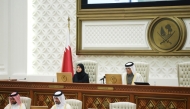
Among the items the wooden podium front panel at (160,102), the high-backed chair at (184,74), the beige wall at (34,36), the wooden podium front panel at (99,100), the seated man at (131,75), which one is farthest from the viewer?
the beige wall at (34,36)

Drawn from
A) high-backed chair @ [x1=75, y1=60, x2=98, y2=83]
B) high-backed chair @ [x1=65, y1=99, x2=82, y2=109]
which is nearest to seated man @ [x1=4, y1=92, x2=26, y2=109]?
high-backed chair @ [x1=65, y1=99, x2=82, y2=109]

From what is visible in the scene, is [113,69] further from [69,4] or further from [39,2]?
[39,2]

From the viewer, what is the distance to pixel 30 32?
1037cm

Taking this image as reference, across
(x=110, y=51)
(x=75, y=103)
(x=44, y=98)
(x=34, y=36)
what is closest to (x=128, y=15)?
(x=110, y=51)

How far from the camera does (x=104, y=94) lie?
711 cm

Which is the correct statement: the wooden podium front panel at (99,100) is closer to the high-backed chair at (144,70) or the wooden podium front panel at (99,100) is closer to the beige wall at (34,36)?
the high-backed chair at (144,70)

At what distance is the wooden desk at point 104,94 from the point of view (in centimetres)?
667

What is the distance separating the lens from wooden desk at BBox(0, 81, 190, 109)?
6.67 metres

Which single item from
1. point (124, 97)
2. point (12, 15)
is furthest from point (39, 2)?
point (124, 97)

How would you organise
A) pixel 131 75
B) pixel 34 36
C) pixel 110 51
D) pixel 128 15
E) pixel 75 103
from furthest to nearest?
pixel 34 36 → pixel 110 51 → pixel 128 15 → pixel 131 75 → pixel 75 103

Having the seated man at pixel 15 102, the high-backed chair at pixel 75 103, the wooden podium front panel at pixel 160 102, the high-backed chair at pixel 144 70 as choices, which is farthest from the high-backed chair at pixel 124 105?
the high-backed chair at pixel 144 70

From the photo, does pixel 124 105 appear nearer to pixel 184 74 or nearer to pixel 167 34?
pixel 184 74

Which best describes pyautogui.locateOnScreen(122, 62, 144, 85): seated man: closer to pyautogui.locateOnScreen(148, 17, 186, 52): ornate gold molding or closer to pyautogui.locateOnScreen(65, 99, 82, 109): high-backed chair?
pyautogui.locateOnScreen(148, 17, 186, 52): ornate gold molding

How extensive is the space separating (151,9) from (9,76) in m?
4.17
